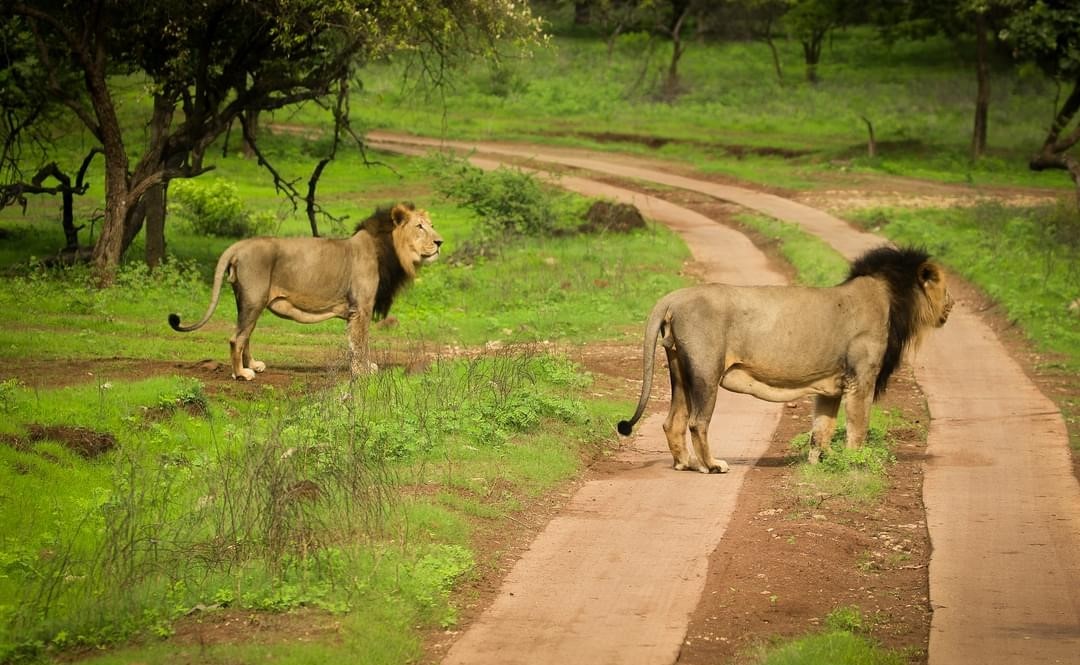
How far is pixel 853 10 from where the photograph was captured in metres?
52.7

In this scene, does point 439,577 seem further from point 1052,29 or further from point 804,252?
point 1052,29

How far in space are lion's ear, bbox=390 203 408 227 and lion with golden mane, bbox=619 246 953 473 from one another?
5.03 m

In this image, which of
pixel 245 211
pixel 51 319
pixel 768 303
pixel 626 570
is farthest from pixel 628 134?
pixel 626 570

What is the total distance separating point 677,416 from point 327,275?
5259 mm

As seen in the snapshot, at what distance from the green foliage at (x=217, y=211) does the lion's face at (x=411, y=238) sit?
35.9 ft

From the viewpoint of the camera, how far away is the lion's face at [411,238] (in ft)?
51.6

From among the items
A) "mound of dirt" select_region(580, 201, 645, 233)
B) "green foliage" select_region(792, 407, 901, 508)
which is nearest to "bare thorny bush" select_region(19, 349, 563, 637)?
"green foliage" select_region(792, 407, 901, 508)

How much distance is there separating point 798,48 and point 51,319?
52.6 m

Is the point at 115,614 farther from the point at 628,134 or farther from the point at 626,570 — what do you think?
the point at 628,134

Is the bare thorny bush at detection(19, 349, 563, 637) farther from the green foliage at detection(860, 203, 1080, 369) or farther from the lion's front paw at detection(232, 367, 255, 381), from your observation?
the green foliage at detection(860, 203, 1080, 369)

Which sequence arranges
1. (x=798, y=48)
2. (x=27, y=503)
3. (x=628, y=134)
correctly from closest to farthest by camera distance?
(x=27, y=503) < (x=628, y=134) < (x=798, y=48)

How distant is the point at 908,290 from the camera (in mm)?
11984

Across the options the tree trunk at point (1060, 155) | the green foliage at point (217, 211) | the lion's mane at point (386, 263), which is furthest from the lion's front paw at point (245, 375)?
the tree trunk at point (1060, 155)

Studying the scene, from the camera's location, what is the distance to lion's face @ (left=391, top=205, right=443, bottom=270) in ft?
51.6
